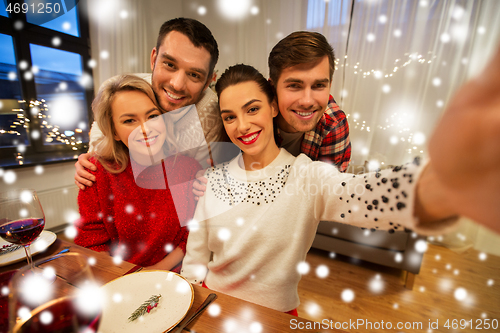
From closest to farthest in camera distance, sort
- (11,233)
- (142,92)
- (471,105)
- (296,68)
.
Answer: (471,105) → (11,233) → (296,68) → (142,92)

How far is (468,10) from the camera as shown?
230 centimetres

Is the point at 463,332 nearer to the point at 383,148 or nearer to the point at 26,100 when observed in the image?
the point at 383,148

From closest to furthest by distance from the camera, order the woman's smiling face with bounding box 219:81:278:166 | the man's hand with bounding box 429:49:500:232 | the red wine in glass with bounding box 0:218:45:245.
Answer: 1. the man's hand with bounding box 429:49:500:232
2. the red wine in glass with bounding box 0:218:45:245
3. the woman's smiling face with bounding box 219:81:278:166

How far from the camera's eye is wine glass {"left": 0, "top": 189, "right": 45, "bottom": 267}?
0.67m

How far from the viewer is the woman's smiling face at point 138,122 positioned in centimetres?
105

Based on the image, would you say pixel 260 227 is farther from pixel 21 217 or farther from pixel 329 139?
pixel 21 217

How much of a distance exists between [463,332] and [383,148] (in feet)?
5.85

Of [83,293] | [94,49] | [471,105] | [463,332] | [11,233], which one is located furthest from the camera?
[94,49]


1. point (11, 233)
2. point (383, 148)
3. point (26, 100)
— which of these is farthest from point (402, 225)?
point (26, 100)

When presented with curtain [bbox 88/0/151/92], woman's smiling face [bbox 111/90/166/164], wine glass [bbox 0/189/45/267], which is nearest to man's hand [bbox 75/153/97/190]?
woman's smiling face [bbox 111/90/166/164]

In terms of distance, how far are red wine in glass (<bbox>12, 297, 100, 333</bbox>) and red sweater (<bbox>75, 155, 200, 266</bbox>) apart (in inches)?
30.8

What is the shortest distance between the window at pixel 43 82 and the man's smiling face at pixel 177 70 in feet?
7.63

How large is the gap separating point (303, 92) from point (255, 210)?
515 mm

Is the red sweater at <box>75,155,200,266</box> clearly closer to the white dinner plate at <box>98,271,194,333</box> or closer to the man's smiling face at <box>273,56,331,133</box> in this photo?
the white dinner plate at <box>98,271,194,333</box>
